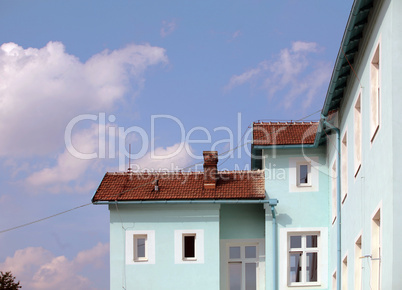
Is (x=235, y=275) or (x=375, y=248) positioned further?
(x=235, y=275)

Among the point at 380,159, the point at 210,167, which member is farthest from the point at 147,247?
the point at 380,159

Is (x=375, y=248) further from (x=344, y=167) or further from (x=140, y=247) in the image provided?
(x=140, y=247)

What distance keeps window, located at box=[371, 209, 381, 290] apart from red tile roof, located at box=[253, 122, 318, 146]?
36.2 feet

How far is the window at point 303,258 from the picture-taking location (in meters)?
30.7

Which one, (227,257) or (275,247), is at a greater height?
(275,247)

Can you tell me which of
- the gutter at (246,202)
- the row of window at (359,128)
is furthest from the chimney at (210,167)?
the row of window at (359,128)

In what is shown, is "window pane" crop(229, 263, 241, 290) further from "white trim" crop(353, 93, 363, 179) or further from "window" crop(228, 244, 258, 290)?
"white trim" crop(353, 93, 363, 179)

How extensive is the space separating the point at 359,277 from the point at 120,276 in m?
10.6

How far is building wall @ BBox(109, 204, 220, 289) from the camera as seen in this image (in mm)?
30891

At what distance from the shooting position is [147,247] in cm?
3133

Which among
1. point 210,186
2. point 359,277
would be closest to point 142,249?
point 210,186

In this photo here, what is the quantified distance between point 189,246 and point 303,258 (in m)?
4.17

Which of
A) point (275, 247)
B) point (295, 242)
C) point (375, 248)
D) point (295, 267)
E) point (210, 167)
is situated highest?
point (210, 167)

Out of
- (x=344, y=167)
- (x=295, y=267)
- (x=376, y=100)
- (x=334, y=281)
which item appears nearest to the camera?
(x=376, y=100)
